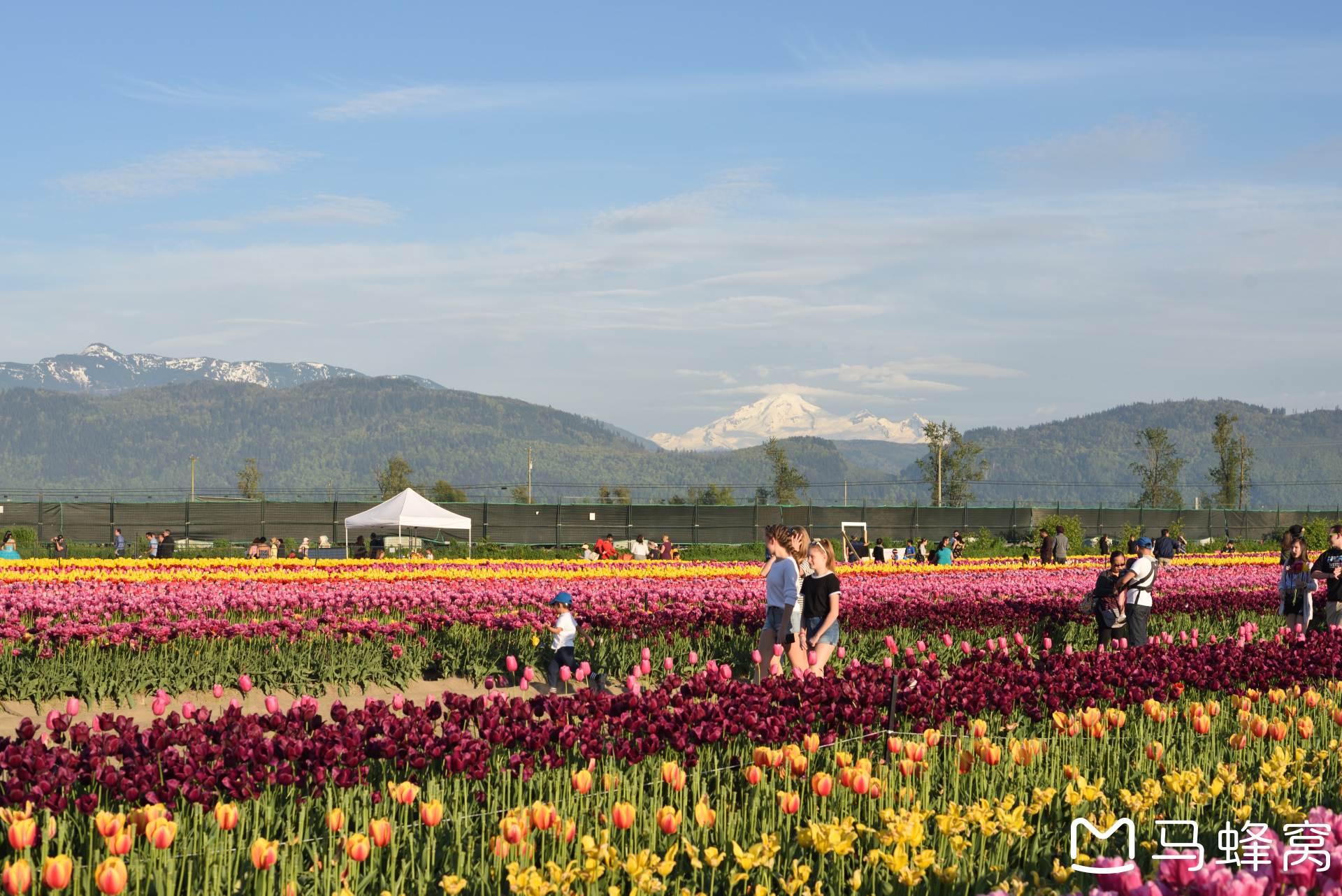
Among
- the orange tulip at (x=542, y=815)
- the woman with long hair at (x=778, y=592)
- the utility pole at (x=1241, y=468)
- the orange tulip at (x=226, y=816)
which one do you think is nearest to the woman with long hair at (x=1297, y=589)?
Result: the woman with long hair at (x=778, y=592)

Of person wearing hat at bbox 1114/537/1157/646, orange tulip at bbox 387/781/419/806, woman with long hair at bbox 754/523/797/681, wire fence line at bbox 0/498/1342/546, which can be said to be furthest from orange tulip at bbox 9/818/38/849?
wire fence line at bbox 0/498/1342/546

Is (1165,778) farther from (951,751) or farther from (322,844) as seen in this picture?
(322,844)

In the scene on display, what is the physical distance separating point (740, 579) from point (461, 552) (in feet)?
56.9

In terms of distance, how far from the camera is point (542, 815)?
391cm

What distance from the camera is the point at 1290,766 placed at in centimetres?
546

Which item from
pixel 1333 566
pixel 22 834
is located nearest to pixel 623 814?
pixel 22 834

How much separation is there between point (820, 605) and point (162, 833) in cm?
627

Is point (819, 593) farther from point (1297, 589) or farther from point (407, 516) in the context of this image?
point (407, 516)

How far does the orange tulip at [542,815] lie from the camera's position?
3.90 m

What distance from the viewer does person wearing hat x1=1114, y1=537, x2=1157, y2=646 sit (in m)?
12.1

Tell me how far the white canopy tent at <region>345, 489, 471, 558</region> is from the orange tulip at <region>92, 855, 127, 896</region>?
2624 centimetres

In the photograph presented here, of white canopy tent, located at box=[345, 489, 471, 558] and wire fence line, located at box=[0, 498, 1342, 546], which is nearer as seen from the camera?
white canopy tent, located at box=[345, 489, 471, 558]

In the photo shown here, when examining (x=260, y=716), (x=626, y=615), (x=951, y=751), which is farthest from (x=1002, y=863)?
(x=626, y=615)

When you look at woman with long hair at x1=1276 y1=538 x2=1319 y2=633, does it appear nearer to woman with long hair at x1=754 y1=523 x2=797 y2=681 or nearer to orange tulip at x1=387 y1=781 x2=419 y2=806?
woman with long hair at x1=754 y1=523 x2=797 y2=681
